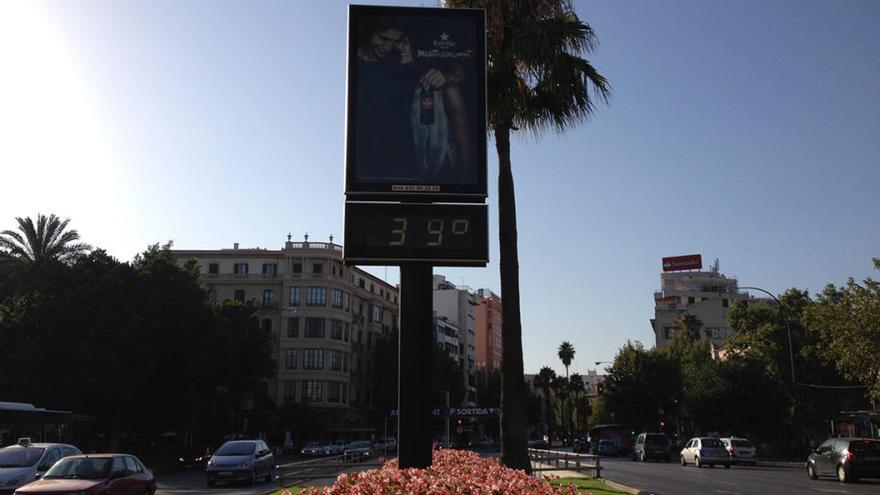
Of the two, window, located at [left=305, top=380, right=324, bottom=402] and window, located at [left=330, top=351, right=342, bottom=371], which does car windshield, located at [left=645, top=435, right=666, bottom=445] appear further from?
window, located at [left=330, top=351, right=342, bottom=371]

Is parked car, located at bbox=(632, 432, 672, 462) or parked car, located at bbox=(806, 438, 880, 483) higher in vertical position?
parked car, located at bbox=(806, 438, 880, 483)

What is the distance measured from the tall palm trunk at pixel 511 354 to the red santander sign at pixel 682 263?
382ft

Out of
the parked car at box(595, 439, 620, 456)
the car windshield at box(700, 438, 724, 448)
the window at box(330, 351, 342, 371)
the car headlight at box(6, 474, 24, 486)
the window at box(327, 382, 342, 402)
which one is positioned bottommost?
the parked car at box(595, 439, 620, 456)

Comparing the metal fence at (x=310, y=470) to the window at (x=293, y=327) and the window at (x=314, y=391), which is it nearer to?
the window at (x=314, y=391)

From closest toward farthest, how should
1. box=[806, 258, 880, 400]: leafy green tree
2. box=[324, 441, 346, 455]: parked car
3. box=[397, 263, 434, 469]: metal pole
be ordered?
box=[397, 263, 434, 469]: metal pole < box=[806, 258, 880, 400]: leafy green tree < box=[324, 441, 346, 455]: parked car

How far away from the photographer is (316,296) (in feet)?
254

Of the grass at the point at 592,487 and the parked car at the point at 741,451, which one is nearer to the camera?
the grass at the point at 592,487

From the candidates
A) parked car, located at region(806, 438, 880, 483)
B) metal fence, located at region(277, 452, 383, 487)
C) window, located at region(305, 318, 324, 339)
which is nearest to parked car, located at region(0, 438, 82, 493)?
metal fence, located at region(277, 452, 383, 487)

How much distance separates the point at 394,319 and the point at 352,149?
8768 cm

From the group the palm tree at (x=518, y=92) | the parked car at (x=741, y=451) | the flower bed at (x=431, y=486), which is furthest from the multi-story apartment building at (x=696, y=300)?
the flower bed at (x=431, y=486)

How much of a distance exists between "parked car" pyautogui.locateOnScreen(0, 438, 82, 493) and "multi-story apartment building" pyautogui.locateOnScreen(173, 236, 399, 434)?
54.6 meters

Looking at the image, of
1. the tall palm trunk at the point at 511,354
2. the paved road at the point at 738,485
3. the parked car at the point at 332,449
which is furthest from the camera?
the parked car at the point at 332,449

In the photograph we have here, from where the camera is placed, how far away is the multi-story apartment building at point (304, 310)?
249 ft

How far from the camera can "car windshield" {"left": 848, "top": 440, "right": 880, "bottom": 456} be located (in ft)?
86.8
